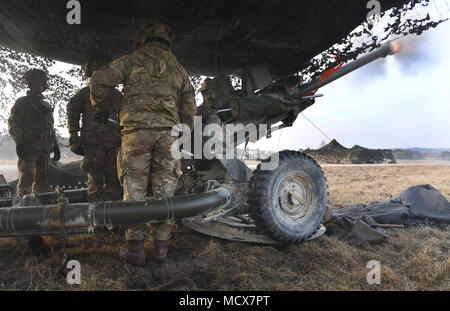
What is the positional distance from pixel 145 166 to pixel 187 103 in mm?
759

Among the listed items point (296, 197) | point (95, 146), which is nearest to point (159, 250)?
point (296, 197)

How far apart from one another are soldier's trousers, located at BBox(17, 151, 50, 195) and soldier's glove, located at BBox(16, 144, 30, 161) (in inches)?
2.6

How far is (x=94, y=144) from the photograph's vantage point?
385 centimetres

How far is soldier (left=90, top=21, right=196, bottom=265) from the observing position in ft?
8.25

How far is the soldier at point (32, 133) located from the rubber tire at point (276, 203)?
138 inches

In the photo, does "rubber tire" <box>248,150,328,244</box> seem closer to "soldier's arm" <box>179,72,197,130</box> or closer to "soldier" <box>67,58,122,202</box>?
"soldier's arm" <box>179,72,197,130</box>

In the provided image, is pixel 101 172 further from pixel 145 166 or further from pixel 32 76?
pixel 32 76

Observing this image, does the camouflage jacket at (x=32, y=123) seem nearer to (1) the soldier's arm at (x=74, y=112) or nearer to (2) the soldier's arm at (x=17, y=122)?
(2) the soldier's arm at (x=17, y=122)

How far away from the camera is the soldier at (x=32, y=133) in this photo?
432cm

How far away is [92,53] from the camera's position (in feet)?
12.3

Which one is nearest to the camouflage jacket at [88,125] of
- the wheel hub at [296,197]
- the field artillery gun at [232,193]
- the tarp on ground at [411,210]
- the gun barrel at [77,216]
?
the field artillery gun at [232,193]

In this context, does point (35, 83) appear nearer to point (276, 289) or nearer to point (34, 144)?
point (34, 144)

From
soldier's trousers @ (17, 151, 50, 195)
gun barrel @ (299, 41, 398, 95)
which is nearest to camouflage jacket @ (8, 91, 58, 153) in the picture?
soldier's trousers @ (17, 151, 50, 195)
